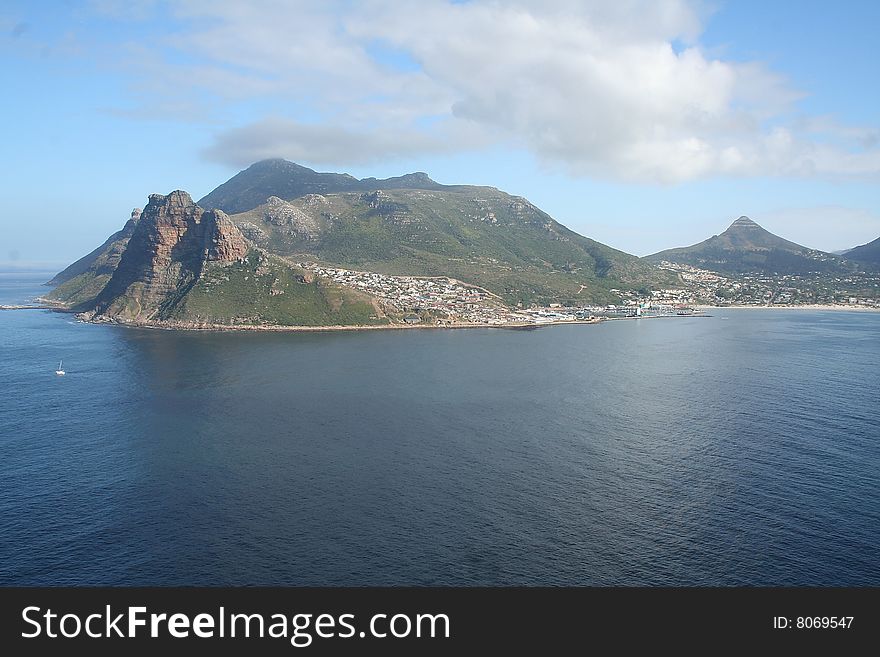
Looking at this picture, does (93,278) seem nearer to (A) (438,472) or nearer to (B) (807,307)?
(A) (438,472)

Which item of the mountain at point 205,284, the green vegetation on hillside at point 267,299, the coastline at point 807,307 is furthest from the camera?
the coastline at point 807,307

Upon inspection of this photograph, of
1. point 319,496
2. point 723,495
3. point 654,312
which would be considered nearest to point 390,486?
point 319,496

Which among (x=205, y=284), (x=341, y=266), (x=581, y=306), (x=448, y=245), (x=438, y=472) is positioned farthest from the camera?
(x=448, y=245)

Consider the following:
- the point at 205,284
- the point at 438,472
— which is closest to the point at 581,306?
the point at 205,284

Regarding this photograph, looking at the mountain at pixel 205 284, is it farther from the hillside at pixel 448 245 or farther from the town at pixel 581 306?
the hillside at pixel 448 245

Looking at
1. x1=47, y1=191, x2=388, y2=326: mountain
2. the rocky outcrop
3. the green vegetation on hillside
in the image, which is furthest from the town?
the rocky outcrop

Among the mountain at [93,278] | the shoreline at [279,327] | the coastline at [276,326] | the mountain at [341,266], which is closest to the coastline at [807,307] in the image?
the mountain at [341,266]

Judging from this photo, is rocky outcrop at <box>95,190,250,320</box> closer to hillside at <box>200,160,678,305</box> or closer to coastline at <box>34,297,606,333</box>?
coastline at <box>34,297,606,333</box>
